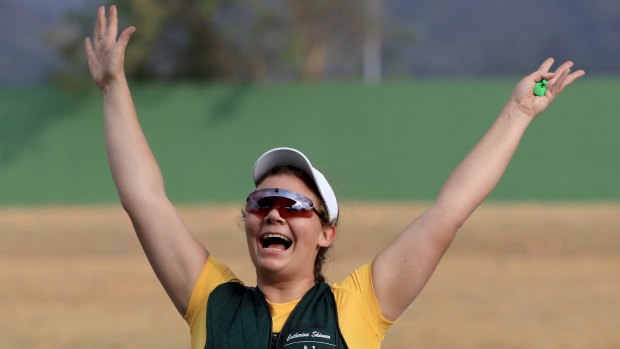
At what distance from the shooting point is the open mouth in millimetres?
3193

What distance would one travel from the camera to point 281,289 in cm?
325

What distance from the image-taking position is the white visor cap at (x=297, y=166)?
3246 mm

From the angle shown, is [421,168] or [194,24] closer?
[421,168]

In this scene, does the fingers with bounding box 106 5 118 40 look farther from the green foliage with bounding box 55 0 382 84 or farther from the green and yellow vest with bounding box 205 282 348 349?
the green foliage with bounding box 55 0 382 84

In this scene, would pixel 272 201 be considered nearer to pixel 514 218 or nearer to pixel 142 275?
pixel 142 275

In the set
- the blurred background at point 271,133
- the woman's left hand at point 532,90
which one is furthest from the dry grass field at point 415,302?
the woman's left hand at point 532,90

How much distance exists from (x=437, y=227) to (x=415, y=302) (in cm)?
832

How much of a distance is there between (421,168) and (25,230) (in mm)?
9535

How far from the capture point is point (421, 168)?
2633cm

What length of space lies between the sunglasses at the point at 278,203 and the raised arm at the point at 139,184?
0.84 feet

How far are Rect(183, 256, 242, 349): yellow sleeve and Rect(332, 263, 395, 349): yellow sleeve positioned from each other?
325 mm

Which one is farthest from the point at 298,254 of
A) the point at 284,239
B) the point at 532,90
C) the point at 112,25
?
the point at 112,25

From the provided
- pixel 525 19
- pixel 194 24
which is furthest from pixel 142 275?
pixel 525 19

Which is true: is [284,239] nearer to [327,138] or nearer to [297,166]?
[297,166]
